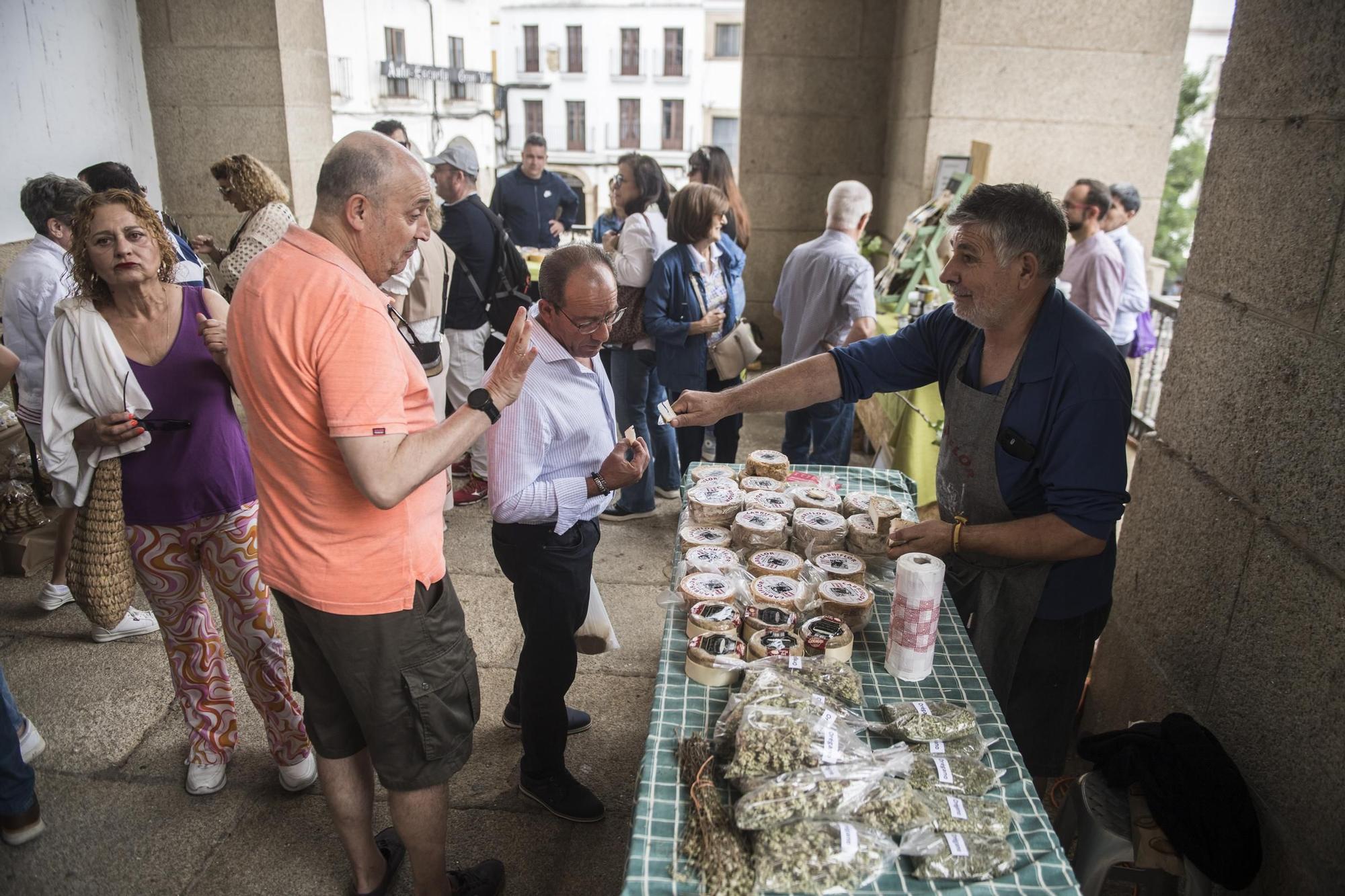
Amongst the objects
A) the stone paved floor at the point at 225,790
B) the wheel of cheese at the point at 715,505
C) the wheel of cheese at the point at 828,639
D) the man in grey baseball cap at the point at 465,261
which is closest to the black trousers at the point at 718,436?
the man in grey baseball cap at the point at 465,261

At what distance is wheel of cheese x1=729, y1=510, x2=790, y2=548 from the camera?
269cm

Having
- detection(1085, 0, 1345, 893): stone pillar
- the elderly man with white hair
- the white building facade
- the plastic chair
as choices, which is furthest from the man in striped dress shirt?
the white building facade

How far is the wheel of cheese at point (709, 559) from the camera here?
2.52 metres

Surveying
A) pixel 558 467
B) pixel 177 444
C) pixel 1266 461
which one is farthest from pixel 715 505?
pixel 177 444

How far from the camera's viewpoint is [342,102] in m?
27.9

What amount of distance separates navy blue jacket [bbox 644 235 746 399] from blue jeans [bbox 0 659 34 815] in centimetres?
337

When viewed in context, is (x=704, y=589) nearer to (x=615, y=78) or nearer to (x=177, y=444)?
(x=177, y=444)

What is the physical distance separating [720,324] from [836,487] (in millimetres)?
2084

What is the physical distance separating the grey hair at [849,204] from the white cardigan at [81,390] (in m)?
3.50

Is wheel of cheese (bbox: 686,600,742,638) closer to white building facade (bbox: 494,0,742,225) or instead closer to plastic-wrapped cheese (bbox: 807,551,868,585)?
plastic-wrapped cheese (bbox: 807,551,868,585)

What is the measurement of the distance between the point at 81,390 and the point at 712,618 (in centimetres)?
218

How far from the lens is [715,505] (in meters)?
2.82

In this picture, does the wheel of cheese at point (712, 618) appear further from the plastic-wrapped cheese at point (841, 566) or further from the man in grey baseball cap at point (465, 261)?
the man in grey baseball cap at point (465, 261)

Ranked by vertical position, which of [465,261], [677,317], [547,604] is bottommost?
[547,604]
